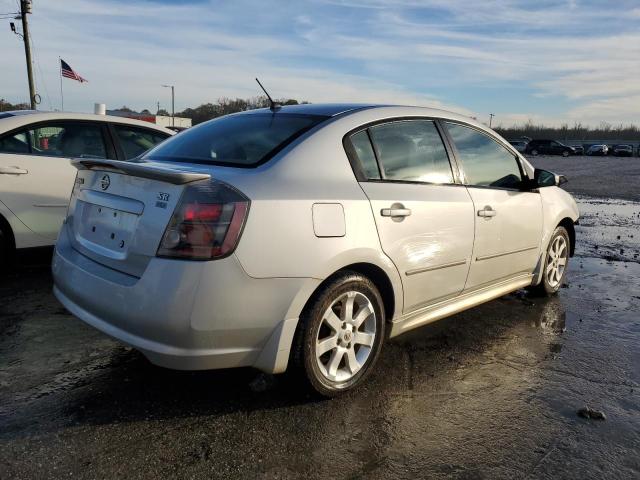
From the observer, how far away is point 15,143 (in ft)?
16.8

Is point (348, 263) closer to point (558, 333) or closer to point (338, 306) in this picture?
point (338, 306)

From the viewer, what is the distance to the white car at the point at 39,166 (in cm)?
504

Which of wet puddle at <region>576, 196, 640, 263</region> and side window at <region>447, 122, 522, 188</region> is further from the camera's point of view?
wet puddle at <region>576, 196, 640, 263</region>

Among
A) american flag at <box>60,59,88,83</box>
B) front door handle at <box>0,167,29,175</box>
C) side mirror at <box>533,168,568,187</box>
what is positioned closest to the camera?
side mirror at <box>533,168,568,187</box>

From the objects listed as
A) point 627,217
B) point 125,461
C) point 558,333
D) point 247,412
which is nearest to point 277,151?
point 247,412

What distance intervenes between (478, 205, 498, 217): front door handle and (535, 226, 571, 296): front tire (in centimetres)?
127

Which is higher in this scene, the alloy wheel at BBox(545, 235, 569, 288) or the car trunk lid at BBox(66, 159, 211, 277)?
the car trunk lid at BBox(66, 159, 211, 277)

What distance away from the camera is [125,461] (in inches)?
95.0

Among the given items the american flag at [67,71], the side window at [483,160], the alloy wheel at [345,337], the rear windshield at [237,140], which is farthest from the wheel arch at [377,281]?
the american flag at [67,71]

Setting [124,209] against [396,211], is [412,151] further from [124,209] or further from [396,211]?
[124,209]

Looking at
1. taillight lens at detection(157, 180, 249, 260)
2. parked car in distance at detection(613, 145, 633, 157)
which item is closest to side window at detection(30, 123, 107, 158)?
taillight lens at detection(157, 180, 249, 260)

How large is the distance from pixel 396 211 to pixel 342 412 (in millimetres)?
1172

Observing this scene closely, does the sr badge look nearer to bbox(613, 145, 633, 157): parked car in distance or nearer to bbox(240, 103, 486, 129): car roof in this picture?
bbox(240, 103, 486, 129): car roof

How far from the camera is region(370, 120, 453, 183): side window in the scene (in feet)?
11.0
